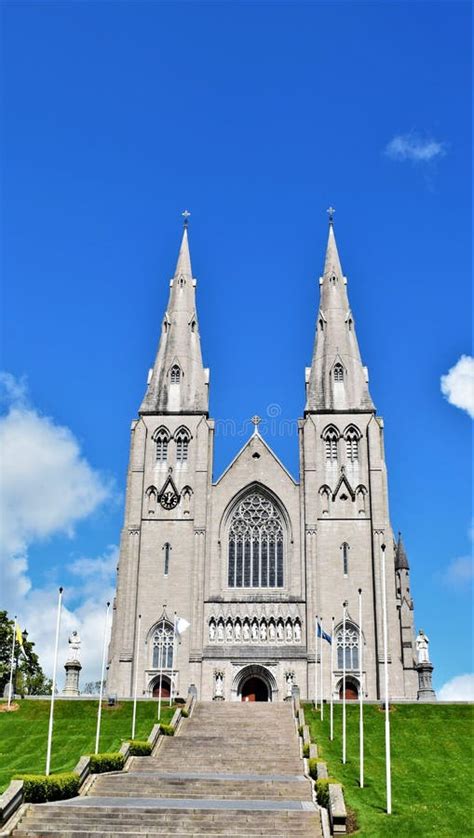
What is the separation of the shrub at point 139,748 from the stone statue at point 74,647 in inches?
788

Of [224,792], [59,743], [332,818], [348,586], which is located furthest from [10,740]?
[348,586]

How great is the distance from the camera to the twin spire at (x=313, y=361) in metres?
63.5

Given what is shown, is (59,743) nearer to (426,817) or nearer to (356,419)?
(426,817)

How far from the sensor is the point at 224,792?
92.8ft

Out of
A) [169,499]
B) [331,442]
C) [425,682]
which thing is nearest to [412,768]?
[425,682]

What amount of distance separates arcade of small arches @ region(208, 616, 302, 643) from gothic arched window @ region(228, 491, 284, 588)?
97.1 inches

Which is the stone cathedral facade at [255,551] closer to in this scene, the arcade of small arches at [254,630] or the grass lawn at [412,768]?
the arcade of small arches at [254,630]

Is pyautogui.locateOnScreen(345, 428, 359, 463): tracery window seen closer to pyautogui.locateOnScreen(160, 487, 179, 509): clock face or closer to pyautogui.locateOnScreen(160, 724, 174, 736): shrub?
pyautogui.locateOnScreen(160, 487, 179, 509): clock face

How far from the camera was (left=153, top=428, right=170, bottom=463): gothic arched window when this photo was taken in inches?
2454

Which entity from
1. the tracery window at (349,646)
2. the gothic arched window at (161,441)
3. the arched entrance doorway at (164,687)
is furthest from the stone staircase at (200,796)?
the gothic arched window at (161,441)

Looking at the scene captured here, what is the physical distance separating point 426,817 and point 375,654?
30.4 meters

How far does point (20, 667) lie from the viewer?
236 ft

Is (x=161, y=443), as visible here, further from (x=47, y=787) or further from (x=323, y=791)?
(x=323, y=791)

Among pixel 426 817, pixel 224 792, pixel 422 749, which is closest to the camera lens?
pixel 426 817
